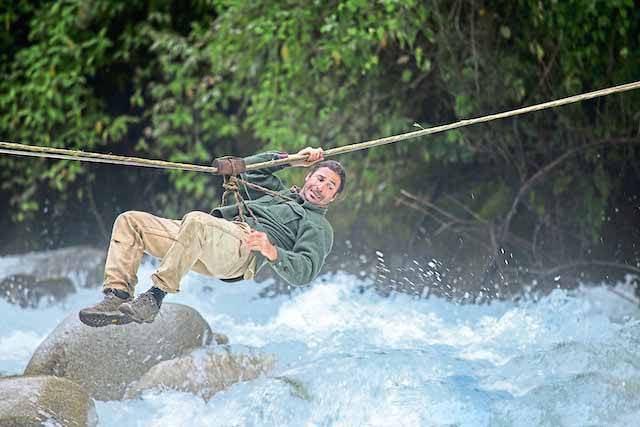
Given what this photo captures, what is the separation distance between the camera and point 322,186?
11.9 ft

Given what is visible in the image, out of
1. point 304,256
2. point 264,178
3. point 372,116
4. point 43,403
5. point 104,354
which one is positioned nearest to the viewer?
point 304,256

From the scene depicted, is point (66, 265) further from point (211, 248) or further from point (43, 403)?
point (211, 248)

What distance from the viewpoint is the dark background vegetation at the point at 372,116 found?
6.44 metres

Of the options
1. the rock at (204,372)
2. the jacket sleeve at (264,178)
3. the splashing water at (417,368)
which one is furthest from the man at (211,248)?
the rock at (204,372)

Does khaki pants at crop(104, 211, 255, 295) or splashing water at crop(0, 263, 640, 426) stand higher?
khaki pants at crop(104, 211, 255, 295)

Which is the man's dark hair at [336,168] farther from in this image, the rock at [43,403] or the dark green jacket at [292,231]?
the rock at [43,403]

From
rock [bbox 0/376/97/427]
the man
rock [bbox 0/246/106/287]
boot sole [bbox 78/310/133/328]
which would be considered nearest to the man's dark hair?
the man

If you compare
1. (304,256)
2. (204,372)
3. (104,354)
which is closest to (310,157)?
(304,256)

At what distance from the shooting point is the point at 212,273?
3520 mm

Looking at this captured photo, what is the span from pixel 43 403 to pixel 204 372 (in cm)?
88

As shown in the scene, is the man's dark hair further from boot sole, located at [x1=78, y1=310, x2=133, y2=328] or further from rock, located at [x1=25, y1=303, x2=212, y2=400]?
rock, located at [x1=25, y1=303, x2=212, y2=400]

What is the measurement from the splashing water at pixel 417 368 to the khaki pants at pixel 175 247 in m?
1.10

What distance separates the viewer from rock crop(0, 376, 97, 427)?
396 centimetres

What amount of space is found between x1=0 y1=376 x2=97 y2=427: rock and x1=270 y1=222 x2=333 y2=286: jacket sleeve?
121 centimetres
